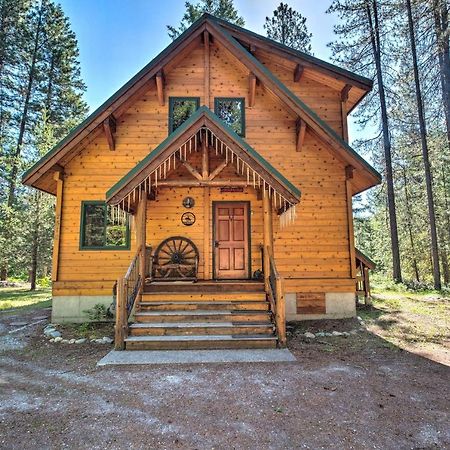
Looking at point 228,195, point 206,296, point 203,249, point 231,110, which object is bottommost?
point 206,296

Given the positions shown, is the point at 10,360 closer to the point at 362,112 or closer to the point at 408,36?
the point at 362,112

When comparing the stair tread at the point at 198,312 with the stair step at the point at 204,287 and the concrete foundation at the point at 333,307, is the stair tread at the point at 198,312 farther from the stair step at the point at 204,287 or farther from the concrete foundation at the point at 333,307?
the concrete foundation at the point at 333,307

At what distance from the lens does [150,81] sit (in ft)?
29.5

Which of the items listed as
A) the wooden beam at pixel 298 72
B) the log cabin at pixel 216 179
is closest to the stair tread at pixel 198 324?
the log cabin at pixel 216 179

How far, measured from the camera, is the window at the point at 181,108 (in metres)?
9.18

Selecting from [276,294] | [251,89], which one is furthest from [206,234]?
[251,89]

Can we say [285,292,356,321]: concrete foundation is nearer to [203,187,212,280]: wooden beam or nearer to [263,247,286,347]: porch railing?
[263,247,286,347]: porch railing

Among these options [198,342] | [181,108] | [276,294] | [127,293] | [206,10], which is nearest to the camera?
[198,342]

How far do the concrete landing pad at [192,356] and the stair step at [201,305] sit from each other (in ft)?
3.71

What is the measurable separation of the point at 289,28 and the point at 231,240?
13867 millimetres

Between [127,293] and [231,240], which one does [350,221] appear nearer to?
[231,240]

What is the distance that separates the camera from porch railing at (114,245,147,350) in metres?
5.79

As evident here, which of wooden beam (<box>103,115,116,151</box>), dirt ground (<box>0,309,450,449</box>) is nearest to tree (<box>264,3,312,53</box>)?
wooden beam (<box>103,115,116,151</box>)

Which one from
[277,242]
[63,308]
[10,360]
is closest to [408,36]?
[277,242]
